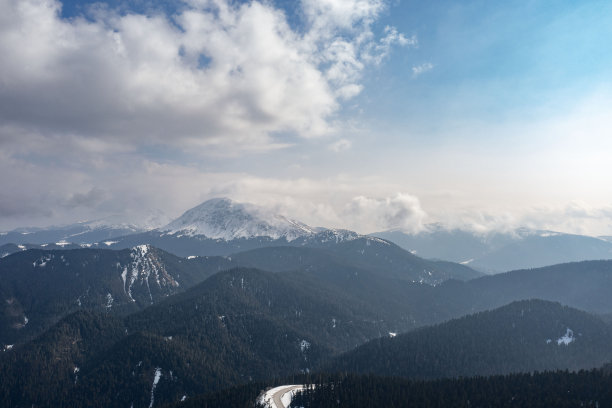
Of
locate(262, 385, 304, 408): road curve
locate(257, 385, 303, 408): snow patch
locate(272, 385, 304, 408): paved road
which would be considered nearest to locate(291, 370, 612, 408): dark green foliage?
locate(257, 385, 303, 408): snow patch

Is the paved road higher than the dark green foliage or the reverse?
the reverse

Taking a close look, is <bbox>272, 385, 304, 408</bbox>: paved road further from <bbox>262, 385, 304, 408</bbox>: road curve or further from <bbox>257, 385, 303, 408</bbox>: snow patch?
<bbox>257, 385, 303, 408</bbox>: snow patch

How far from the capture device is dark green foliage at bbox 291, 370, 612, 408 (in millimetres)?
138500

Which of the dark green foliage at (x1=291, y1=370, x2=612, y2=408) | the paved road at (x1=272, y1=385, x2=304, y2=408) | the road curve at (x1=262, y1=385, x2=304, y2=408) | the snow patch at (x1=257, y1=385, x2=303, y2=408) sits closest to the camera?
the dark green foliage at (x1=291, y1=370, x2=612, y2=408)

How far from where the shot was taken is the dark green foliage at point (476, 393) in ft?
454

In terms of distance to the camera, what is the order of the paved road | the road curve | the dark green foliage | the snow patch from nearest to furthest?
the dark green foliage → the road curve → the paved road → the snow patch

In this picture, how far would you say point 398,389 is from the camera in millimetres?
161375

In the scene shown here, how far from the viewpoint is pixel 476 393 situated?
149 m

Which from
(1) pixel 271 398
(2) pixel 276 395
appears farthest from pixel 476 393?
(1) pixel 271 398

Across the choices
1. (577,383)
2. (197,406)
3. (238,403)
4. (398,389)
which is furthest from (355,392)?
(577,383)

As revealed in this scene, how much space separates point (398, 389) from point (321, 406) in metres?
37.4

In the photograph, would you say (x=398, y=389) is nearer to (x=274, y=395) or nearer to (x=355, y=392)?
(x=355, y=392)

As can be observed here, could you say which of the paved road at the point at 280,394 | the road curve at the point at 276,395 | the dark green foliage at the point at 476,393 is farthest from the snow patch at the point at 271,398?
the dark green foliage at the point at 476,393

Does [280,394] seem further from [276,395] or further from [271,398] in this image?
[271,398]
